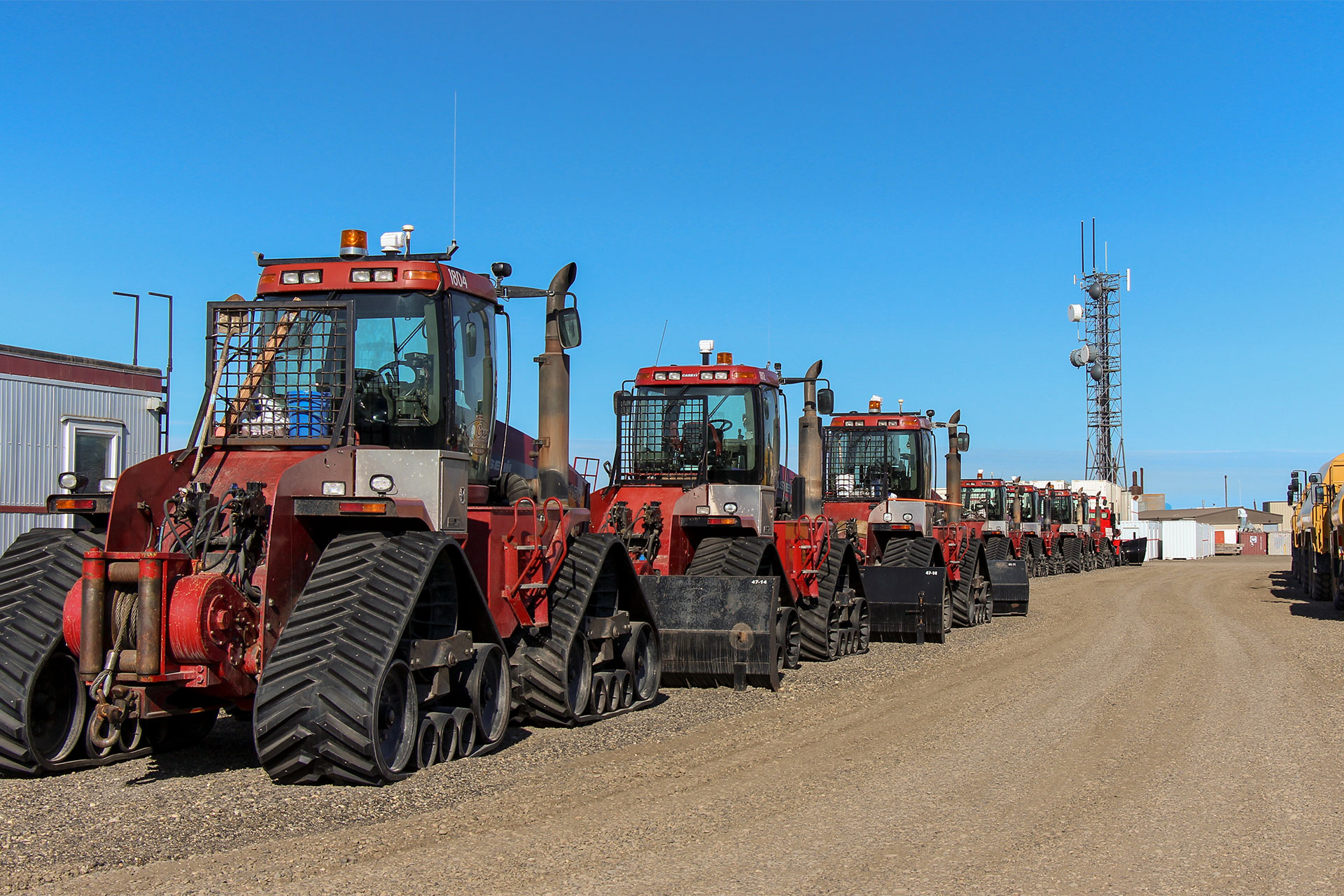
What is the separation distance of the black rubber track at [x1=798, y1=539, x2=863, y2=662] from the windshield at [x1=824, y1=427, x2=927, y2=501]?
483cm

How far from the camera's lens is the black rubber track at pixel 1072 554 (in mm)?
42938

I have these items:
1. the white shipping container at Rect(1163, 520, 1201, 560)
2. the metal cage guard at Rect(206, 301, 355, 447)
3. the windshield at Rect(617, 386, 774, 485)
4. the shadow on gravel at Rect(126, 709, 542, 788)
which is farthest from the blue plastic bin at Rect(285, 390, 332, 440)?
the white shipping container at Rect(1163, 520, 1201, 560)

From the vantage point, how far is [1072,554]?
142 feet

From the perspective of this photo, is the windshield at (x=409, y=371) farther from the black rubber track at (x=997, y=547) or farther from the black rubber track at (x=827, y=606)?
the black rubber track at (x=997, y=547)

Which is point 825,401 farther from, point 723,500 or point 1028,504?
point 1028,504

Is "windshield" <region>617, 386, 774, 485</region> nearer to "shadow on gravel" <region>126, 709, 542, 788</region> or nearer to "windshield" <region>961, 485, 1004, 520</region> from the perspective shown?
"shadow on gravel" <region>126, 709, 542, 788</region>

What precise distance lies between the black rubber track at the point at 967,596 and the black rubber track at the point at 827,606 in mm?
4858

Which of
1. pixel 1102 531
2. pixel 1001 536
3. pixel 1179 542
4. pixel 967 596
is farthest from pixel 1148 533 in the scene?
pixel 967 596

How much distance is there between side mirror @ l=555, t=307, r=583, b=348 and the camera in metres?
Answer: 9.55

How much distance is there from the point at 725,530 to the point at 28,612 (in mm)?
7314

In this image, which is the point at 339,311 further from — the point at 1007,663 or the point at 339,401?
the point at 1007,663

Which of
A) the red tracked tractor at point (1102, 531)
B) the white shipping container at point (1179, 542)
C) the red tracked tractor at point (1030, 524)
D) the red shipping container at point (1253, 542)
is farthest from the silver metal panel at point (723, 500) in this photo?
the red shipping container at point (1253, 542)

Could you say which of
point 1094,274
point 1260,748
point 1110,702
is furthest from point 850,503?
point 1094,274

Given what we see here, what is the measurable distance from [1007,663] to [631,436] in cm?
490
